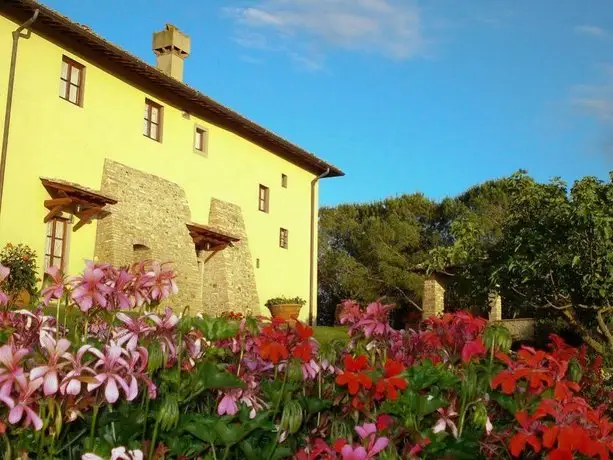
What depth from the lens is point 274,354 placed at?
6.44 ft

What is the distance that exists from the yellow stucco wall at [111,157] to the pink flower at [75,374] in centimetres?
1357

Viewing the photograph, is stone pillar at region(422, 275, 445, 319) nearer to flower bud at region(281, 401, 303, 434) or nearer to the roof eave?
the roof eave

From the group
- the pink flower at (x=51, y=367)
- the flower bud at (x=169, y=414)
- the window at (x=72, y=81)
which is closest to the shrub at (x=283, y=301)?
the window at (x=72, y=81)

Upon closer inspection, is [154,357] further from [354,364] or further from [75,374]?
[354,364]

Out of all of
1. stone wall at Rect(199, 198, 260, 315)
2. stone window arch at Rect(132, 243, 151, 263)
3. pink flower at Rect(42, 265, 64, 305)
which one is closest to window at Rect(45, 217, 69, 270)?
stone window arch at Rect(132, 243, 151, 263)

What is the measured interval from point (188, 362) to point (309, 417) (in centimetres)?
37

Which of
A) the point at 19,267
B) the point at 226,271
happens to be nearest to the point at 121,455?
the point at 19,267

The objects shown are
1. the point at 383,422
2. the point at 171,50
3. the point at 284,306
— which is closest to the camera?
the point at 383,422

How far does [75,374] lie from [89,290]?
0.46 m

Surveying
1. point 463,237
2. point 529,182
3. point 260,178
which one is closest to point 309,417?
point 463,237

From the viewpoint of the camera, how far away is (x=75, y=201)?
15.4 metres

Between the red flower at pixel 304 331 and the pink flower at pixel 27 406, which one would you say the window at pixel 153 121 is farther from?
the pink flower at pixel 27 406

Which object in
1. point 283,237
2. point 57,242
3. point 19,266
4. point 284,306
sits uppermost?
point 283,237

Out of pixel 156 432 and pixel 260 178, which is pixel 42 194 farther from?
pixel 156 432
